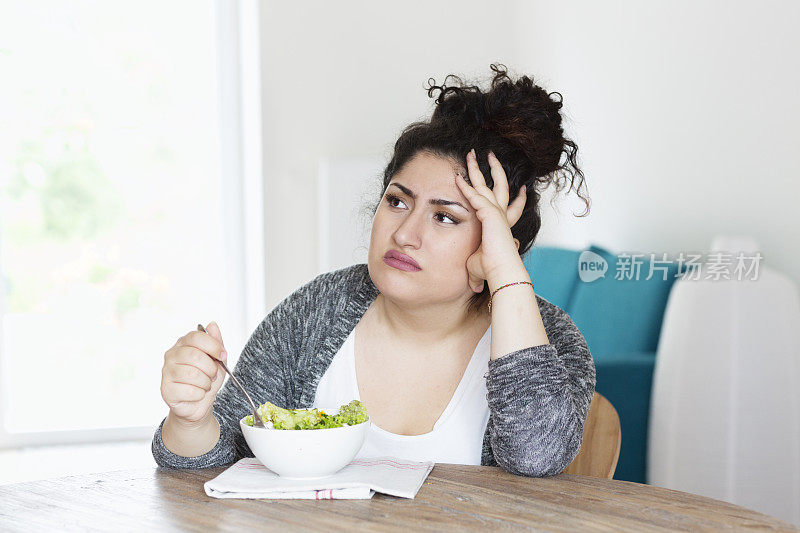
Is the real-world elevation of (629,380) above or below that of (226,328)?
above

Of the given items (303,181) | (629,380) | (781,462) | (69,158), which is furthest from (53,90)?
(781,462)

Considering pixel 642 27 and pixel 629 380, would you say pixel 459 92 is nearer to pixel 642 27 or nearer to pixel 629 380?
pixel 629 380

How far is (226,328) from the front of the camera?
4.28 meters

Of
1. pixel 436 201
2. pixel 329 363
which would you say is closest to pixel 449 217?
pixel 436 201

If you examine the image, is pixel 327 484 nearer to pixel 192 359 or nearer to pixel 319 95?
pixel 192 359

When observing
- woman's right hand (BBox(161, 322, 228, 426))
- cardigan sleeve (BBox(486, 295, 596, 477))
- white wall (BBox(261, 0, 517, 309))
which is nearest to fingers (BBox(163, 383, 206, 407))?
woman's right hand (BBox(161, 322, 228, 426))

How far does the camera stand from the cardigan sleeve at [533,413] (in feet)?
3.84

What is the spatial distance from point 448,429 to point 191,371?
0.45m

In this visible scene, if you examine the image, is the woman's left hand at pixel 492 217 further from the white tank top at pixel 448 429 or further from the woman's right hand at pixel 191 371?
the woman's right hand at pixel 191 371

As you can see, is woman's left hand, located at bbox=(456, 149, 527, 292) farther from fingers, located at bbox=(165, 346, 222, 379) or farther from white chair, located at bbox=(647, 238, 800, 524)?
white chair, located at bbox=(647, 238, 800, 524)

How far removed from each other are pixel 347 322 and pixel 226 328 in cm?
287

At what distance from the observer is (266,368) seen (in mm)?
1482

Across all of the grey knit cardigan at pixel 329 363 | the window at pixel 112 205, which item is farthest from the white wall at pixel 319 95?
the grey knit cardigan at pixel 329 363

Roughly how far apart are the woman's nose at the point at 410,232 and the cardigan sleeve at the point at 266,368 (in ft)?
0.89
